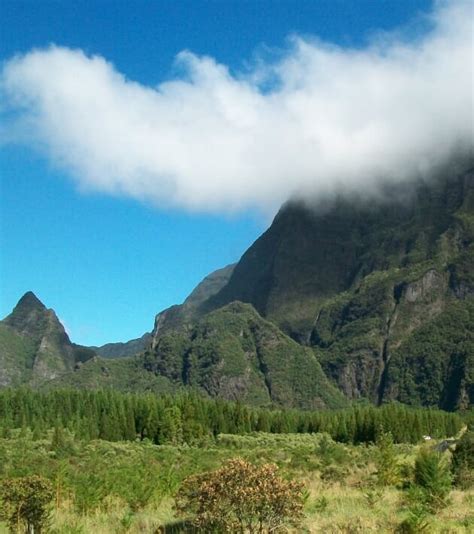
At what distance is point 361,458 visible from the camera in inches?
2019

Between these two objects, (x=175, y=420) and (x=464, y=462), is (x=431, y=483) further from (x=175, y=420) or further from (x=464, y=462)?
(x=175, y=420)

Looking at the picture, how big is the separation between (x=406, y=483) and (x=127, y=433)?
71.6m

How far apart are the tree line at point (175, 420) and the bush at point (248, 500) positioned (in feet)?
229

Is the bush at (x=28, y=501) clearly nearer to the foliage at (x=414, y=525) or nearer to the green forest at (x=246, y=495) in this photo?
the green forest at (x=246, y=495)

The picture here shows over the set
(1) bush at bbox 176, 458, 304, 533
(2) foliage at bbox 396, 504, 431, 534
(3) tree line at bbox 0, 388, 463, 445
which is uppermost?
(3) tree line at bbox 0, 388, 463, 445

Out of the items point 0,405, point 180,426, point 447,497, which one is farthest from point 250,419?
point 447,497

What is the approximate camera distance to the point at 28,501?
15594 millimetres

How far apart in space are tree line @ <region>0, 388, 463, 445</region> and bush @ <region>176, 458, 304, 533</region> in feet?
229

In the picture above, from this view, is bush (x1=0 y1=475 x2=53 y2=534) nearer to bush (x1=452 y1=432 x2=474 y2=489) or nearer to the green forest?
the green forest

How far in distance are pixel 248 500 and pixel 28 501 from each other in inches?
228

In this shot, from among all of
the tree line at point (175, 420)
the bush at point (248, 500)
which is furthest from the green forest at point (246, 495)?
the tree line at point (175, 420)

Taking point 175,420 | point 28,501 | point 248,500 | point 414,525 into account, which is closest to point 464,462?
point 414,525

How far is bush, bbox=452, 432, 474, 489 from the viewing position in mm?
26422

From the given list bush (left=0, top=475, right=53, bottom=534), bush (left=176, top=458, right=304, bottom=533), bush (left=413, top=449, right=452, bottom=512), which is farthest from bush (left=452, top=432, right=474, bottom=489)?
bush (left=0, top=475, right=53, bottom=534)
